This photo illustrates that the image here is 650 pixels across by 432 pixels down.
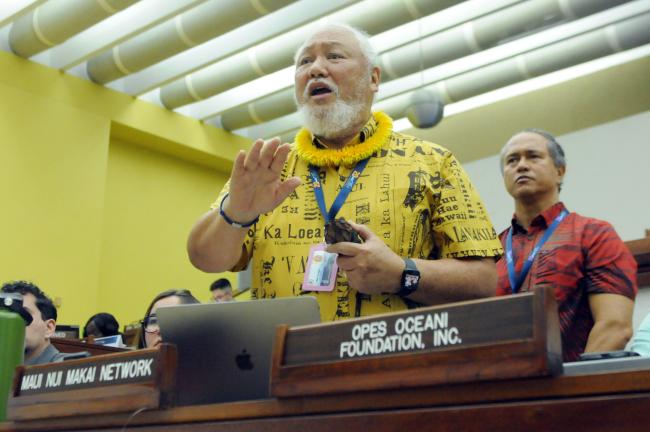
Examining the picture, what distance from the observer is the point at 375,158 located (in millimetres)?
1896

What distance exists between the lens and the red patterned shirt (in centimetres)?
230

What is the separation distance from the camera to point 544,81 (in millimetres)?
8492

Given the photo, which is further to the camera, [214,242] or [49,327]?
[49,327]

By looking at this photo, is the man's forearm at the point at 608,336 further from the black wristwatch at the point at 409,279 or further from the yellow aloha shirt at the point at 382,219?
the black wristwatch at the point at 409,279

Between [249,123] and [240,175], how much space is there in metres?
7.82

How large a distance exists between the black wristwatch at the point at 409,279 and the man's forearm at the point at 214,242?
0.36 m

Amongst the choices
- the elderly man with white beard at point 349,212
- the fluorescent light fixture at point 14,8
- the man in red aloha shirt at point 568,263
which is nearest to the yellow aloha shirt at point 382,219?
the elderly man with white beard at point 349,212

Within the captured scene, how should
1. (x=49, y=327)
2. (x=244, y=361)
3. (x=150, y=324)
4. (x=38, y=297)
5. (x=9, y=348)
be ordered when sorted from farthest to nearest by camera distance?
(x=38, y=297), (x=49, y=327), (x=150, y=324), (x=9, y=348), (x=244, y=361)

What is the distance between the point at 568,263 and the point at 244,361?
4.92 ft

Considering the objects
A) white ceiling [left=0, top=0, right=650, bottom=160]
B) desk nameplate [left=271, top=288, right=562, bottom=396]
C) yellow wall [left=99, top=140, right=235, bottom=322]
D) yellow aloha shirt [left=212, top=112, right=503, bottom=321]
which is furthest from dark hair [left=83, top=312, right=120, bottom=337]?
desk nameplate [left=271, top=288, right=562, bottom=396]

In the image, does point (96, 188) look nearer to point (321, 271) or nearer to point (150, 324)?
point (150, 324)

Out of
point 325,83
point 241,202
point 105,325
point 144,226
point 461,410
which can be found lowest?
point 461,410

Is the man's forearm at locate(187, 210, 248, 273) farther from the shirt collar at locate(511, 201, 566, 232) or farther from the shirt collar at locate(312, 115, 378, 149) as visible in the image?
the shirt collar at locate(511, 201, 566, 232)

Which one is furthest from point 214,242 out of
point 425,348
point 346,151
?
point 425,348
